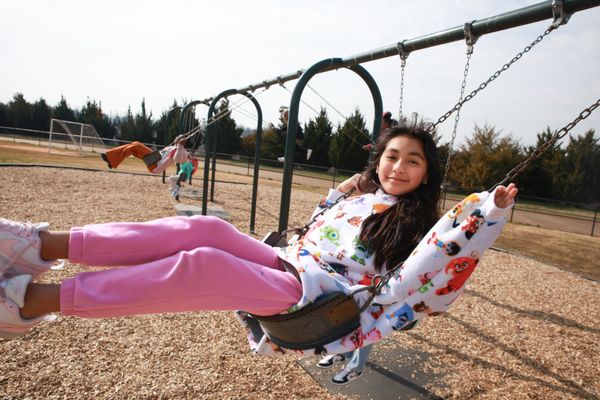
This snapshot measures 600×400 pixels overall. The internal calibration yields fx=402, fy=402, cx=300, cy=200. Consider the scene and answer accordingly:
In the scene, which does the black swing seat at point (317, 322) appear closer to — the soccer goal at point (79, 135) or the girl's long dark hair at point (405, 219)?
the girl's long dark hair at point (405, 219)

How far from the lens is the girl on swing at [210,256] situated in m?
1.38

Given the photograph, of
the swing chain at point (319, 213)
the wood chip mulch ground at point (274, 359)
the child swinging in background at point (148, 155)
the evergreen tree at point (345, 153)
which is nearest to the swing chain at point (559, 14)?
the swing chain at point (319, 213)

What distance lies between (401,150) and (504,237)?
7.51 meters

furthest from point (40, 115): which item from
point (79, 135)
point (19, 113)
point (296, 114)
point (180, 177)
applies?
point (296, 114)

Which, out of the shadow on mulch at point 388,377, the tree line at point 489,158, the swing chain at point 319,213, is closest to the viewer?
the swing chain at point 319,213

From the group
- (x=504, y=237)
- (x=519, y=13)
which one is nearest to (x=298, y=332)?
(x=519, y=13)

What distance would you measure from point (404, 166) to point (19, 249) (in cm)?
169

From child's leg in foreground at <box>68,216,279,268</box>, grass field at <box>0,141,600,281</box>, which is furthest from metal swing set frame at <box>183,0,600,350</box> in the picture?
grass field at <box>0,141,600,281</box>

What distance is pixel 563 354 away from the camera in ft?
10.6

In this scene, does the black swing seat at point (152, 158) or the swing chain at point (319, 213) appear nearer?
the swing chain at point (319, 213)

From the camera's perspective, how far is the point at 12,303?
51.4 inches

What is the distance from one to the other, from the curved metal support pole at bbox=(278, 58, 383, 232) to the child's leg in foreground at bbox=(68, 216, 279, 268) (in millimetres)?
1359

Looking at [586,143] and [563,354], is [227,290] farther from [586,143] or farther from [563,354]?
[586,143]

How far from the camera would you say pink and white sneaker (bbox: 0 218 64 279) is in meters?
1.41
